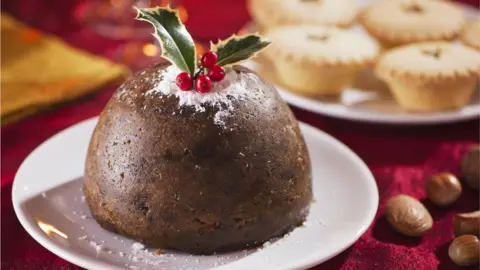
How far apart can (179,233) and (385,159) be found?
0.97 metres

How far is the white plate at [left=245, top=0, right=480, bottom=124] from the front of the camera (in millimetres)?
2562

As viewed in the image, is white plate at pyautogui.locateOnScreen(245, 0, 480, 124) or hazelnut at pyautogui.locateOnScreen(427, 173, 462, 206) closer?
hazelnut at pyautogui.locateOnScreen(427, 173, 462, 206)

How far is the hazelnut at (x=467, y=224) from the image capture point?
1.97 meters

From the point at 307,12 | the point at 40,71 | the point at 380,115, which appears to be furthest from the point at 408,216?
the point at 40,71

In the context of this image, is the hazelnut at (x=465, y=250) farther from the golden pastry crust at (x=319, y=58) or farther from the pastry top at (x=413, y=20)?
the pastry top at (x=413, y=20)

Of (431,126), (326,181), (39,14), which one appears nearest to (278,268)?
(326,181)

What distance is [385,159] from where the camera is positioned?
8.10 feet

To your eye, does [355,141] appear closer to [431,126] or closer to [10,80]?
[431,126]

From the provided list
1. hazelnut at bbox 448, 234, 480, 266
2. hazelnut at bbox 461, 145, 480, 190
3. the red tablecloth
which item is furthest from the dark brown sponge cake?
hazelnut at bbox 461, 145, 480, 190

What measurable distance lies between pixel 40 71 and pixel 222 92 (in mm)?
1459

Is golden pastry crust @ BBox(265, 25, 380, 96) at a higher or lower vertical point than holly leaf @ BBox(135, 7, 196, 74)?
lower

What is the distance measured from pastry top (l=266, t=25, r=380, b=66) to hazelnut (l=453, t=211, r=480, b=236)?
2.97 feet

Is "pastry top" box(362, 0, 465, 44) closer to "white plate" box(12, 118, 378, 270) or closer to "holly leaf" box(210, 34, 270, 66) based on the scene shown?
"white plate" box(12, 118, 378, 270)

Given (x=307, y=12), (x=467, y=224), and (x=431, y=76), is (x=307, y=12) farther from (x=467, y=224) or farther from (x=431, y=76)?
(x=467, y=224)
